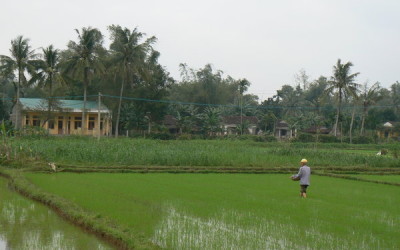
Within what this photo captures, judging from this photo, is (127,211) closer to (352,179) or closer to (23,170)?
(23,170)

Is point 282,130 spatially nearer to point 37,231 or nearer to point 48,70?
point 48,70

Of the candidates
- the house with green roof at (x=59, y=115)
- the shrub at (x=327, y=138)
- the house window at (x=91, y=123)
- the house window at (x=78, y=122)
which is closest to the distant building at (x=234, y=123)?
the shrub at (x=327, y=138)

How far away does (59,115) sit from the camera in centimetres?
4225

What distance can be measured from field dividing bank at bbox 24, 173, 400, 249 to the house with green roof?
25424mm

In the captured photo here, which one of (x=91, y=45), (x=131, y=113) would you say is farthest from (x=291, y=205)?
(x=131, y=113)

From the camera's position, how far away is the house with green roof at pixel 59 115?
39.2 metres

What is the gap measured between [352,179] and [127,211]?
464 inches

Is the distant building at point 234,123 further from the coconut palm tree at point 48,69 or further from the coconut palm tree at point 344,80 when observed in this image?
the coconut palm tree at point 48,69

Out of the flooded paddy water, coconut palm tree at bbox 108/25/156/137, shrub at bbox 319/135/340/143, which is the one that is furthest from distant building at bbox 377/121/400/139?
the flooded paddy water

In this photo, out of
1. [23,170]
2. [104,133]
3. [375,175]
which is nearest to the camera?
[23,170]

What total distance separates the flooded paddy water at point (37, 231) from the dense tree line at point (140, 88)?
28.0m

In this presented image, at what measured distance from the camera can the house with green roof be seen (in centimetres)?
3916

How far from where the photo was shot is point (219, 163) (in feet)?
68.5

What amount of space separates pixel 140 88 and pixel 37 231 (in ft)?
121
